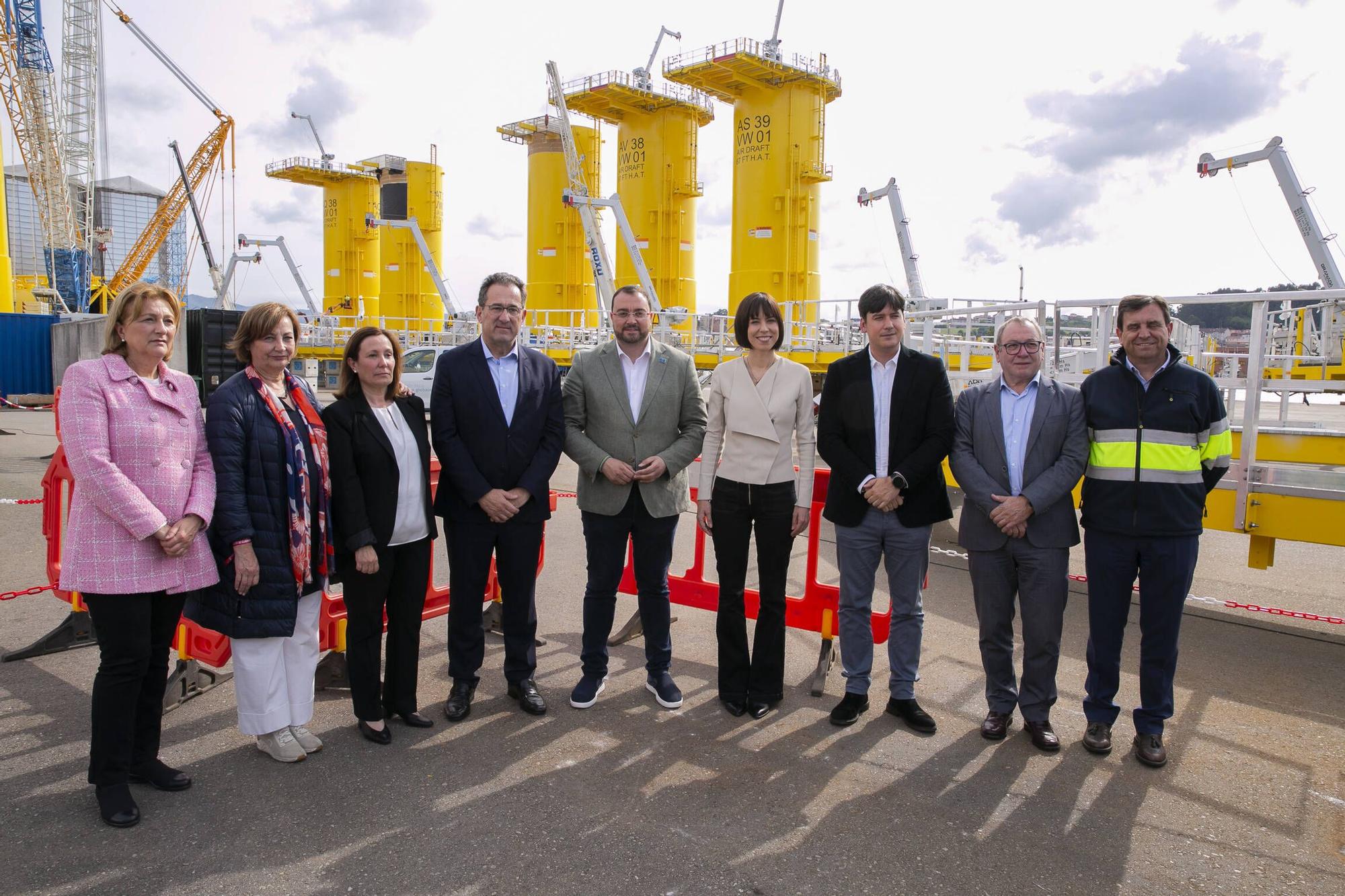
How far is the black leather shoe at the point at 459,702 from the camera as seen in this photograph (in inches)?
153

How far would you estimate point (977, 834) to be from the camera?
294 centimetres

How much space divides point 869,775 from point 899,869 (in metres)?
0.66

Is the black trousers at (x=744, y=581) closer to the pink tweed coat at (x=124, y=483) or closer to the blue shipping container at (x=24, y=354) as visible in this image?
the pink tweed coat at (x=124, y=483)

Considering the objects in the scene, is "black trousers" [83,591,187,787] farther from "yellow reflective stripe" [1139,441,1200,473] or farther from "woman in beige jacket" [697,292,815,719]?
"yellow reflective stripe" [1139,441,1200,473]

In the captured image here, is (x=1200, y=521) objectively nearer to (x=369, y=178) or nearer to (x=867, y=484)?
(x=867, y=484)

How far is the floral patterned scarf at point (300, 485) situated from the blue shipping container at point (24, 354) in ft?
87.9

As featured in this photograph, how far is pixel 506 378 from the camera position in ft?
13.2

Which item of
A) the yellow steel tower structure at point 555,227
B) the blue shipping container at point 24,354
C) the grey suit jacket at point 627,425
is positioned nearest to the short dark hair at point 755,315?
the grey suit jacket at point 627,425

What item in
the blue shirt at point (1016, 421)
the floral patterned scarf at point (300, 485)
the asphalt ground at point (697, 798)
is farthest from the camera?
the blue shirt at point (1016, 421)


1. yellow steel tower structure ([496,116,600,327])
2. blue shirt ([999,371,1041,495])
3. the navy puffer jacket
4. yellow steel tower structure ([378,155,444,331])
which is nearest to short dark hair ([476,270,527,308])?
the navy puffer jacket

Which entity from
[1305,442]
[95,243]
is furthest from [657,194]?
[95,243]

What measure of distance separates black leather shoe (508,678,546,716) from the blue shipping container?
88.5 feet

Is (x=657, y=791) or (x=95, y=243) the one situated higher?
(x=95, y=243)

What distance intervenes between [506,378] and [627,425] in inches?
24.1
